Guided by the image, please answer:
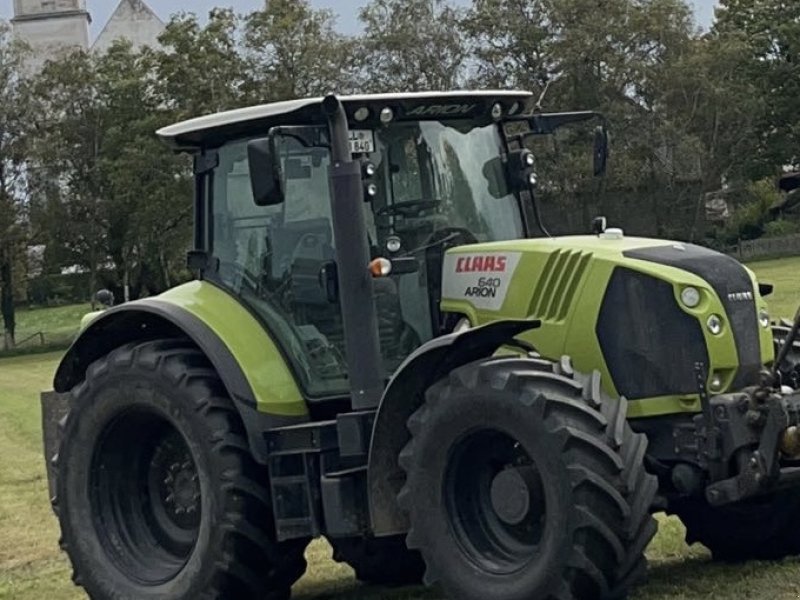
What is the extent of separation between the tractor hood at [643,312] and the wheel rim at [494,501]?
621 millimetres

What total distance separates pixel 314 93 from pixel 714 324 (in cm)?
4706

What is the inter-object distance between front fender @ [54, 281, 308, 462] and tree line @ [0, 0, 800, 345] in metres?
42.4

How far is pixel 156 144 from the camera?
53156mm

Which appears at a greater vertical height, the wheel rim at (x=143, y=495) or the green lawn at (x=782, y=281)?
the wheel rim at (x=143, y=495)

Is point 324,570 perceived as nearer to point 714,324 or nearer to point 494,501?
point 494,501

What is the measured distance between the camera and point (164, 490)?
8.17 m

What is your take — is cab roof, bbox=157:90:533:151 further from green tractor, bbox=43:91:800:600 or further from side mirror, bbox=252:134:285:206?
side mirror, bbox=252:134:285:206

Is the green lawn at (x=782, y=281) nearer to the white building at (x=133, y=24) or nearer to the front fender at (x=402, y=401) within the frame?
the front fender at (x=402, y=401)

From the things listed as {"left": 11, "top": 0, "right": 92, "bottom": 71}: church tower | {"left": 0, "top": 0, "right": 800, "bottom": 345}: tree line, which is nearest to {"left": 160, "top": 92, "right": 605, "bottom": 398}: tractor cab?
{"left": 0, "top": 0, "right": 800, "bottom": 345}: tree line

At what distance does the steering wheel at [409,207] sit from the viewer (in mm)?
7465

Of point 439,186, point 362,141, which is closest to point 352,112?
point 362,141

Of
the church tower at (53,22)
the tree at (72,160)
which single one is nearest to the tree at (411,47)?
the tree at (72,160)

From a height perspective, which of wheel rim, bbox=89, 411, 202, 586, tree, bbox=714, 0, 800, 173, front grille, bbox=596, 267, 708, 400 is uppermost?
tree, bbox=714, 0, 800, 173

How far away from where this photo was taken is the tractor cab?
291 inches
